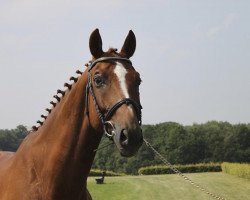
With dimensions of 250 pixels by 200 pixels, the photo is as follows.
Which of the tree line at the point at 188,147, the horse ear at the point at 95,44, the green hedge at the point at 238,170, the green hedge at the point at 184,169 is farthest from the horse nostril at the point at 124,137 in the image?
the tree line at the point at 188,147

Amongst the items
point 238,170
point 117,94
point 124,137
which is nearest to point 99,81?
point 117,94

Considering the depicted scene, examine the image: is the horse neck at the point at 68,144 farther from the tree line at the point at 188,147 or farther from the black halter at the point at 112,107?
the tree line at the point at 188,147

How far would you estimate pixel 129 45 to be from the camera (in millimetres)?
4836

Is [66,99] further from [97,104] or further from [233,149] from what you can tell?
[233,149]

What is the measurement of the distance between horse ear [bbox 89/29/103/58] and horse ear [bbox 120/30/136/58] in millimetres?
314

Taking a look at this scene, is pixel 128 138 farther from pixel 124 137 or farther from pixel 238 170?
pixel 238 170

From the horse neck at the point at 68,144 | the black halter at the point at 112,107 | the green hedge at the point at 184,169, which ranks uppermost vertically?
the black halter at the point at 112,107

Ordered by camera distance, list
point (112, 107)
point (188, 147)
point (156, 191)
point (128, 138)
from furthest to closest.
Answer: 1. point (188, 147)
2. point (156, 191)
3. point (112, 107)
4. point (128, 138)

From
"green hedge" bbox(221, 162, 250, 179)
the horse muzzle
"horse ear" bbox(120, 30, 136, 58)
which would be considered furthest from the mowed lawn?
the horse muzzle

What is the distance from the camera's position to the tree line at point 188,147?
94.8 meters

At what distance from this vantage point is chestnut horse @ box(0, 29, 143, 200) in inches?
166

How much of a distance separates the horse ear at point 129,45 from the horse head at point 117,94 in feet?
0.04

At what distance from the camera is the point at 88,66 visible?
477cm

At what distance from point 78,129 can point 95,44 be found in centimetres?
95
